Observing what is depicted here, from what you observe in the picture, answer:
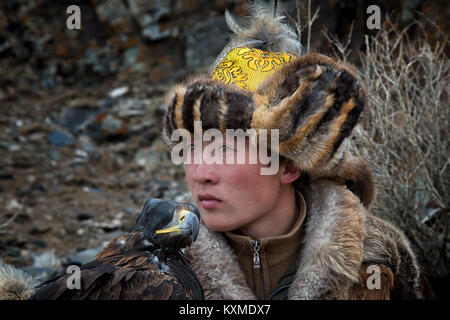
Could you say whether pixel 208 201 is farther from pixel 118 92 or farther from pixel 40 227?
pixel 118 92

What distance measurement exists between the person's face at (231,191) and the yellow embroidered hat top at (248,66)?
281 mm

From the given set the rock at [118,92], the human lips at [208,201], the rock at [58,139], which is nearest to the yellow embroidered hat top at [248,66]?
the human lips at [208,201]

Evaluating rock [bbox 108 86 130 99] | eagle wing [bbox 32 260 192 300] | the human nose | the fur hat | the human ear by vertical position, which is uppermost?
the fur hat

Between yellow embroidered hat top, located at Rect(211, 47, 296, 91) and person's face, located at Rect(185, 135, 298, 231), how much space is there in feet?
0.92

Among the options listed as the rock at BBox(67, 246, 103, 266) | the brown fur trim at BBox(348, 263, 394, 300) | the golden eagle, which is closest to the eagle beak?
the golden eagle

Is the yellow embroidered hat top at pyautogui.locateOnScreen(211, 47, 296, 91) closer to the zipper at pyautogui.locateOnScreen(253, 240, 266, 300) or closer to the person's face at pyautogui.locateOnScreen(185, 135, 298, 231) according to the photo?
the person's face at pyautogui.locateOnScreen(185, 135, 298, 231)

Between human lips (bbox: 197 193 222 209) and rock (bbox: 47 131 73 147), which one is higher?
human lips (bbox: 197 193 222 209)

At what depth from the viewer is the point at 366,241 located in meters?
1.96

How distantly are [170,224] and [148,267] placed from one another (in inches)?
6.3

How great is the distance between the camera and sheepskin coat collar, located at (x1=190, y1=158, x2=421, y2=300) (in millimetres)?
1747

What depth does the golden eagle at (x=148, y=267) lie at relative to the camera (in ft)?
4.82

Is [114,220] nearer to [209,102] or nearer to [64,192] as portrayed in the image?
[64,192]

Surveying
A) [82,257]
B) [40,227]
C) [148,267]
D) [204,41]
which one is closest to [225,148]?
[148,267]

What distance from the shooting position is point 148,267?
5.12 feet
